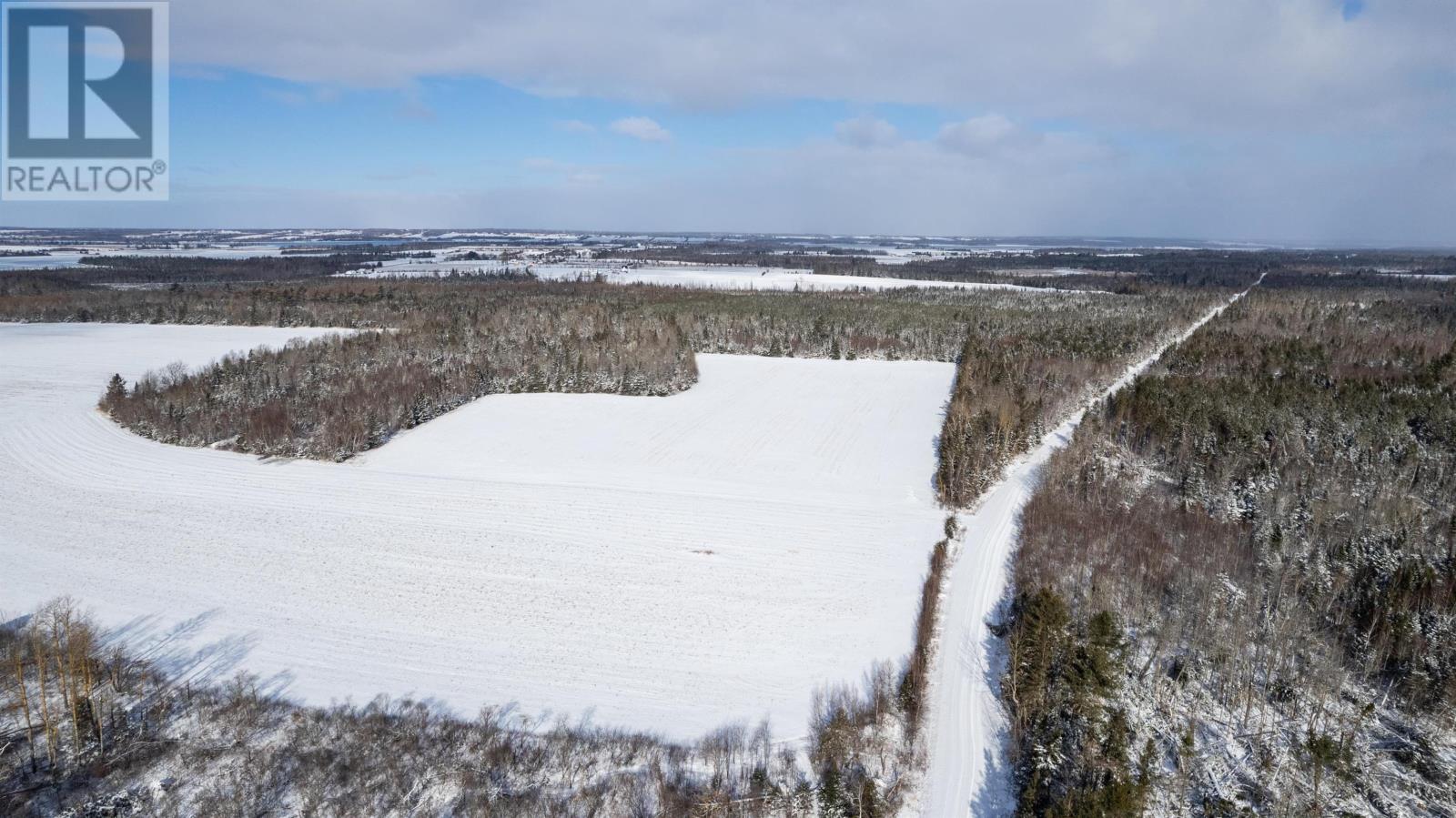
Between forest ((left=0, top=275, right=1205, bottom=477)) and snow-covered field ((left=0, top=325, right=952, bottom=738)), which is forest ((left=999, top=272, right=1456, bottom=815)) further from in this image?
forest ((left=0, top=275, right=1205, bottom=477))

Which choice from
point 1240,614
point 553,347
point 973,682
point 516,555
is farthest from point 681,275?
point 973,682

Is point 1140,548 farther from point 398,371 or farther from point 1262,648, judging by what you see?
point 398,371

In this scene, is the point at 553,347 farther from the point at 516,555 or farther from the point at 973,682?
the point at 973,682

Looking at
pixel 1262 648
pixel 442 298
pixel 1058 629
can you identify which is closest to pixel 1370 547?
pixel 1262 648

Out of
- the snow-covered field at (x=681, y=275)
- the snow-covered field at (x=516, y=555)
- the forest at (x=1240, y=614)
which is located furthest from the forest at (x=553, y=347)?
the snow-covered field at (x=681, y=275)

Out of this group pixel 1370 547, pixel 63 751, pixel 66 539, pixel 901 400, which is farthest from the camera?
pixel 901 400
